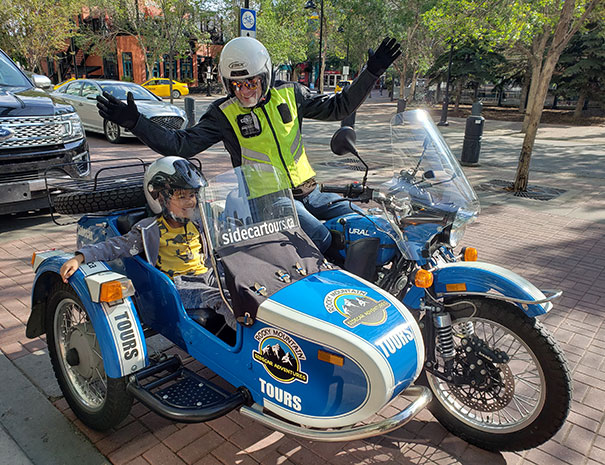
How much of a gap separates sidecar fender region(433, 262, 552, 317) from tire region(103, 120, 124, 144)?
39.6 feet

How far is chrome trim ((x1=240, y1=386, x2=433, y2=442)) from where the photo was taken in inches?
78.5

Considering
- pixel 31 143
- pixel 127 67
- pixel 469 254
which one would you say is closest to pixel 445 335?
pixel 469 254

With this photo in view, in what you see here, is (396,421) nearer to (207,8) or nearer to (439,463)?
(439,463)

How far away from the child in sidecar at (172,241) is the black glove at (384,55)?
58.1 inches

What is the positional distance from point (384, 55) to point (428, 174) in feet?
3.34

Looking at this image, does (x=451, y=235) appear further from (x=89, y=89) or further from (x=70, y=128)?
(x=89, y=89)

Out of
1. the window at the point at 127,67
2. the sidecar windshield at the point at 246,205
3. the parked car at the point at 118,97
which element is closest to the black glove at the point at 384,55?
the sidecar windshield at the point at 246,205

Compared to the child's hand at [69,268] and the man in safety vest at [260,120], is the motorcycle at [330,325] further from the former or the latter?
the man in safety vest at [260,120]

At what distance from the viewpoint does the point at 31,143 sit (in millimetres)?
5574

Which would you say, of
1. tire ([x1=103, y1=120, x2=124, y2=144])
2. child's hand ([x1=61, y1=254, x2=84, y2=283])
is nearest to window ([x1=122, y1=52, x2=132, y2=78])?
tire ([x1=103, y1=120, x2=124, y2=144])

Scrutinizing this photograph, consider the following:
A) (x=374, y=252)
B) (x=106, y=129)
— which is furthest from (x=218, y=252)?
(x=106, y=129)

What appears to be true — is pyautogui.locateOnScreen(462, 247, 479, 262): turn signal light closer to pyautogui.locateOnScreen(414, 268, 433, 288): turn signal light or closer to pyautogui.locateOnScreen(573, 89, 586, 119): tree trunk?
pyautogui.locateOnScreen(414, 268, 433, 288): turn signal light

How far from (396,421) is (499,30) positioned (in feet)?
38.1

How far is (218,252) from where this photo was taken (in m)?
2.38
